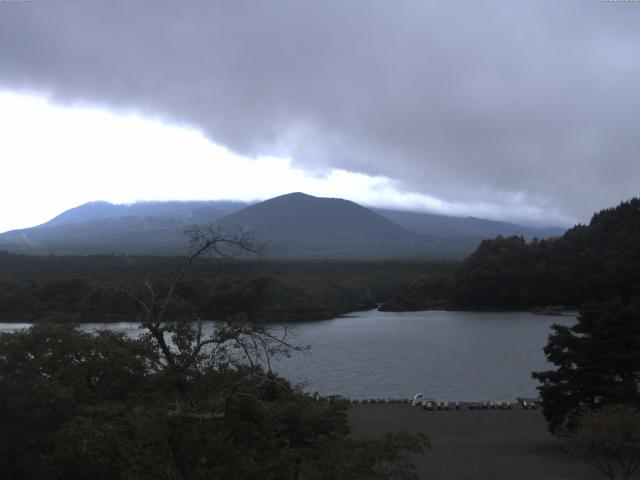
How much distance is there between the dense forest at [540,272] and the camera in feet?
166

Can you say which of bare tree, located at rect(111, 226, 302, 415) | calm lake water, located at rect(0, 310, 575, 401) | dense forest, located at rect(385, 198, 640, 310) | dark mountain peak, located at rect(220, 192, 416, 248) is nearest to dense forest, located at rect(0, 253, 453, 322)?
calm lake water, located at rect(0, 310, 575, 401)

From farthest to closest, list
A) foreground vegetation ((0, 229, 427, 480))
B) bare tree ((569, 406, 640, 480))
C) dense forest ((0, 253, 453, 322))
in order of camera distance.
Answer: dense forest ((0, 253, 453, 322)), bare tree ((569, 406, 640, 480)), foreground vegetation ((0, 229, 427, 480))

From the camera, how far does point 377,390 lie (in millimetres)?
21609

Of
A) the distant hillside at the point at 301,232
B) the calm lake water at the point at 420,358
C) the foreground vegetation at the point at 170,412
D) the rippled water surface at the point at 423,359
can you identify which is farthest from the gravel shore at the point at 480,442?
the distant hillside at the point at 301,232

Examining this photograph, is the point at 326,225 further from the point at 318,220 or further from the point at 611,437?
the point at 611,437

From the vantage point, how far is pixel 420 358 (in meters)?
27.9

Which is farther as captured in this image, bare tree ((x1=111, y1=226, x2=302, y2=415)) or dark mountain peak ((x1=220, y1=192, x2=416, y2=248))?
dark mountain peak ((x1=220, y1=192, x2=416, y2=248))

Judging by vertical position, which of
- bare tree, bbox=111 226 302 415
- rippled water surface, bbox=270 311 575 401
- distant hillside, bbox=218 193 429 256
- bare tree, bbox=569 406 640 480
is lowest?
rippled water surface, bbox=270 311 575 401

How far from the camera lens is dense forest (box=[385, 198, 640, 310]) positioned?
50.5 metres

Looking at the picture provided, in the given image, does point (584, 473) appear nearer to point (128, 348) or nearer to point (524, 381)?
point (128, 348)

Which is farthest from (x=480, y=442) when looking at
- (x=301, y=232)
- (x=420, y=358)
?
(x=301, y=232)

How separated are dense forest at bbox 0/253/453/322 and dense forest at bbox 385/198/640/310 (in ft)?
17.2

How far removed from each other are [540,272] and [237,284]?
25.9 metres

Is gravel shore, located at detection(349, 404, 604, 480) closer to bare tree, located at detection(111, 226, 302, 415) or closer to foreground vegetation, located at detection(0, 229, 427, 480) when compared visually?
foreground vegetation, located at detection(0, 229, 427, 480)
